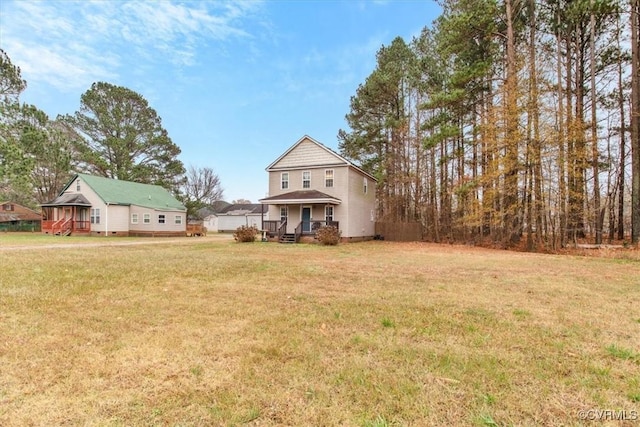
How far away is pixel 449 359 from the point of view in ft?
10.8

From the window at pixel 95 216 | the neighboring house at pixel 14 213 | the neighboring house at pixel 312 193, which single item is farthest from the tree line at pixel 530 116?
the neighboring house at pixel 14 213

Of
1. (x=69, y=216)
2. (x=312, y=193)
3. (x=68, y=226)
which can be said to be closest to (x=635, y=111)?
(x=312, y=193)

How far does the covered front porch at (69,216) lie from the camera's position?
26.3 m

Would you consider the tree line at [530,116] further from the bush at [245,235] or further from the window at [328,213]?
the bush at [245,235]

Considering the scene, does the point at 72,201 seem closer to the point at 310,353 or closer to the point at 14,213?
the point at 14,213

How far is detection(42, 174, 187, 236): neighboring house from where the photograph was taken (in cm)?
2622

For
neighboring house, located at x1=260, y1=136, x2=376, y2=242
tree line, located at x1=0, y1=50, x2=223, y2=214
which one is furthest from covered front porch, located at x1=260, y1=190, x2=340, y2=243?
tree line, located at x1=0, y1=50, x2=223, y2=214

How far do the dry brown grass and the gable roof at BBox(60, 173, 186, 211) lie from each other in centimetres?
2297

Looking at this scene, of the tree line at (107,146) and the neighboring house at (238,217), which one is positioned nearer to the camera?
the tree line at (107,146)

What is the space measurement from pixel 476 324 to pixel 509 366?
132 centimetres

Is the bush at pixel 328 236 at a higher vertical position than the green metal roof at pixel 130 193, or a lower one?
lower

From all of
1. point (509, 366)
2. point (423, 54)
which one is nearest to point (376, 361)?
point (509, 366)

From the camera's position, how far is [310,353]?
11.1 feet

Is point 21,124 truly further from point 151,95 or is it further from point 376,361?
point 376,361
